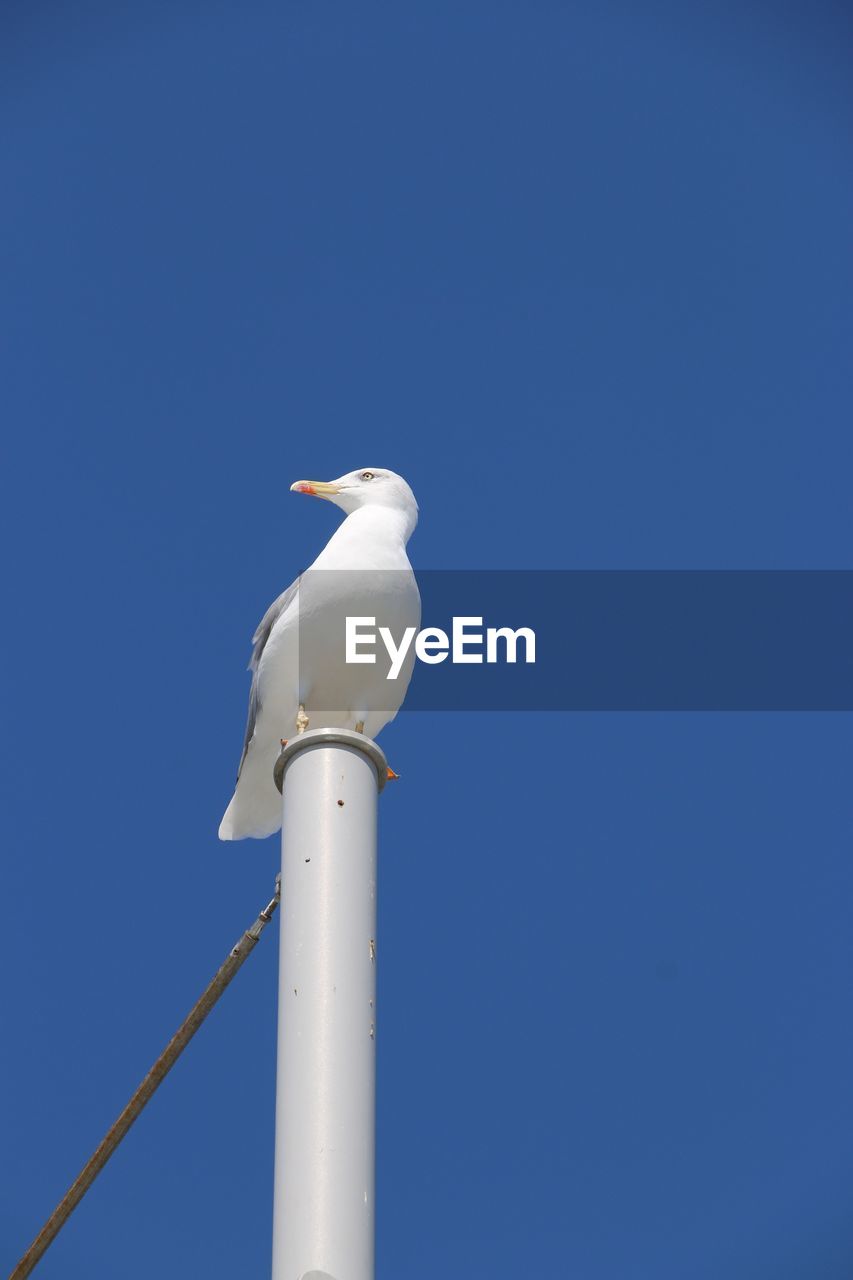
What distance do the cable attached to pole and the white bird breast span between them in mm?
2419

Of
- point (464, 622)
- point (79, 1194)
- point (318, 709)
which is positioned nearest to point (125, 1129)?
point (79, 1194)

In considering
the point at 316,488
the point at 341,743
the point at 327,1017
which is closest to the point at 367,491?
the point at 316,488

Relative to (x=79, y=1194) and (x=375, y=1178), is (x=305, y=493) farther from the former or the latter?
(x=375, y=1178)

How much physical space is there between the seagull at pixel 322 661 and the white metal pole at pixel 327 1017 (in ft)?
9.36

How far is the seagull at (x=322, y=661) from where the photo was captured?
8727mm

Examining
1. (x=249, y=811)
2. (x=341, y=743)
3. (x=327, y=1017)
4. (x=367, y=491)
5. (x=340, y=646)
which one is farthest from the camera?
(x=367, y=491)

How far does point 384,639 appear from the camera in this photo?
871 centimetres

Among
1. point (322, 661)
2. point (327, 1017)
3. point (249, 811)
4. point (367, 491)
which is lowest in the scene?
point (327, 1017)

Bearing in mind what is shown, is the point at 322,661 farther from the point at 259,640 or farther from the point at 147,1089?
the point at 147,1089

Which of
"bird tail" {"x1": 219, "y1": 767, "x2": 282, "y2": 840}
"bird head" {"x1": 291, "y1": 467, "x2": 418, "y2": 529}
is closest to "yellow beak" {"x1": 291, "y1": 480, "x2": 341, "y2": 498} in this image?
"bird head" {"x1": 291, "y1": 467, "x2": 418, "y2": 529}

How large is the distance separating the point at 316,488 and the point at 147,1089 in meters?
5.04

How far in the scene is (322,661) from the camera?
8.76 meters

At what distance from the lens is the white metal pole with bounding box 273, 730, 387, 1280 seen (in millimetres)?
4863

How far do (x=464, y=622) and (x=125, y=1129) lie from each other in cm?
512
